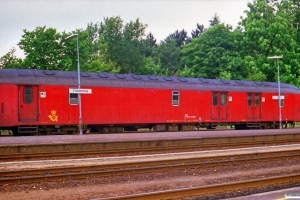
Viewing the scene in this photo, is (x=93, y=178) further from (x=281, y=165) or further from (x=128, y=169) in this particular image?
(x=281, y=165)

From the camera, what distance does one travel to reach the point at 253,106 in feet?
117

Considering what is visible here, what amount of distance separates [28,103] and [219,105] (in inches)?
604

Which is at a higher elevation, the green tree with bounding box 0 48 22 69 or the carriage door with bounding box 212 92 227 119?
the green tree with bounding box 0 48 22 69

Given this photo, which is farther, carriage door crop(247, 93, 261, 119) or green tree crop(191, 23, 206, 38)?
green tree crop(191, 23, 206, 38)

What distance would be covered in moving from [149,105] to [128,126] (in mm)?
2201

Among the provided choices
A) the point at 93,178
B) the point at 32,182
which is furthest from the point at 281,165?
the point at 32,182

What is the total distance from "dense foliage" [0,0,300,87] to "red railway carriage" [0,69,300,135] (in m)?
17.8

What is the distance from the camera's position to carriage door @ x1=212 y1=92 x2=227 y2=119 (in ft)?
110

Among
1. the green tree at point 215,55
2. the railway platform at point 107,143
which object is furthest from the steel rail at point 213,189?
the green tree at point 215,55

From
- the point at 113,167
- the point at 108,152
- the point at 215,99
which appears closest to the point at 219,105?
the point at 215,99

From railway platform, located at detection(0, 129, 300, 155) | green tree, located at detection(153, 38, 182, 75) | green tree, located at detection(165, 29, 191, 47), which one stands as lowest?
railway platform, located at detection(0, 129, 300, 155)

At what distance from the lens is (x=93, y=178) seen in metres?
13.0

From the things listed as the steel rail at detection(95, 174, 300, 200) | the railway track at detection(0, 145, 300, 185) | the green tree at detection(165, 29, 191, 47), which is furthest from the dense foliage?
the green tree at detection(165, 29, 191, 47)

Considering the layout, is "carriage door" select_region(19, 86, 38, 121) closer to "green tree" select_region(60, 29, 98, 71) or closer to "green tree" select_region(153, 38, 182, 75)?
"green tree" select_region(60, 29, 98, 71)
